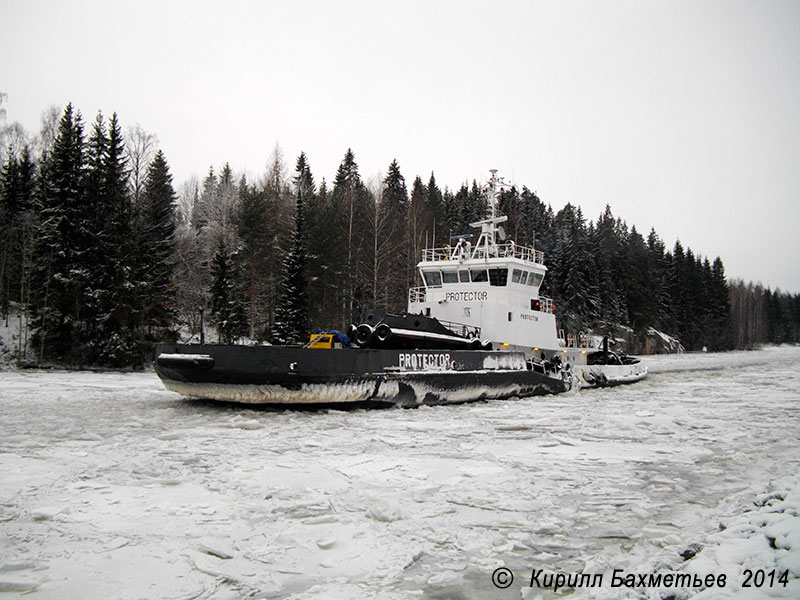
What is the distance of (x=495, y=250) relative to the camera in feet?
48.4

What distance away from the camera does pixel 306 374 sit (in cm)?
902

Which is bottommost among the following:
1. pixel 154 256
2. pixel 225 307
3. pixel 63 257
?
pixel 225 307

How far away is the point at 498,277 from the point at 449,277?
4.77ft

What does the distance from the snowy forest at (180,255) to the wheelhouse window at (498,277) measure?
3.76 m

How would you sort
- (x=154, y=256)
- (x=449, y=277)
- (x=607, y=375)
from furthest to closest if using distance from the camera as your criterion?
(x=154, y=256) < (x=607, y=375) < (x=449, y=277)

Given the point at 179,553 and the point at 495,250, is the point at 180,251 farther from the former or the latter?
the point at 179,553

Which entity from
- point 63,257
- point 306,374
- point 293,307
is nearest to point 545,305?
point 306,374

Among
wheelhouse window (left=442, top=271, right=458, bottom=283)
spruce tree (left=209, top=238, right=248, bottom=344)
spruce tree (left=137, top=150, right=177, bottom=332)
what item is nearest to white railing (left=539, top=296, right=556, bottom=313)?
wheelhouse window (left=442, top=271, right=458, bottom=283)

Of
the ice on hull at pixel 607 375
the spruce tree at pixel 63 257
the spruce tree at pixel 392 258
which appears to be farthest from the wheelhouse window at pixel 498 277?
the spruce tree at pixel 63 257

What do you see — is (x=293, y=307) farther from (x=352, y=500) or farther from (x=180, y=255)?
(x=352, y=500)

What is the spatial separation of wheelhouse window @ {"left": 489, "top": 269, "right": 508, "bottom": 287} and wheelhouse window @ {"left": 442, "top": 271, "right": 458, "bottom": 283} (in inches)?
41.1

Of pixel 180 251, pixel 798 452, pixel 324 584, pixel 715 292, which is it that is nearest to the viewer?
pixel 324 584

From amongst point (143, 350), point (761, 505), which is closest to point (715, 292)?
point (143, 350)

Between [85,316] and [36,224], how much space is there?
514 centimetres
